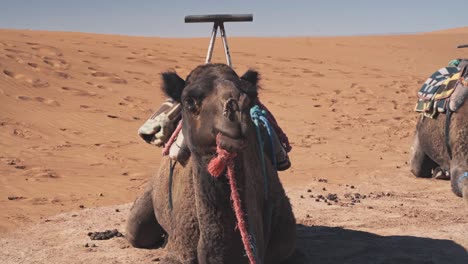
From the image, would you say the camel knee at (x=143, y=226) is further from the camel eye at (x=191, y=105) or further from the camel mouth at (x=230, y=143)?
the camel mouth at (x=230, y=143)

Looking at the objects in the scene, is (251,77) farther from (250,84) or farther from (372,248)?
(372,248)

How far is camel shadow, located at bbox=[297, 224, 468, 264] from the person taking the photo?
554cm

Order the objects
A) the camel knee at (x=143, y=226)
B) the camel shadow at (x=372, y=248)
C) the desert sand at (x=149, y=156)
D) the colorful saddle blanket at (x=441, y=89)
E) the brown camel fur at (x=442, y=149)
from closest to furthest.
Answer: the camel shadow at (x=372, y=248)
the camel knee at (x=143, y=226)
the desert sand at (x=149, y=156)
the brown camel fur at (x=442, y=149)
the colorful saddle blanket at (x=441, y=89)

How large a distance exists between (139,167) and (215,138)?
7.87m

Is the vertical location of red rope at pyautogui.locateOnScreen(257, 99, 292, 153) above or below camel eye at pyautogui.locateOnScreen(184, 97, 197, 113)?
below

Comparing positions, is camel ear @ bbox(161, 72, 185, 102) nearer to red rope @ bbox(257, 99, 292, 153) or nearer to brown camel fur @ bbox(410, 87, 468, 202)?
red rope @ bbox(257, 99, 292, 153)

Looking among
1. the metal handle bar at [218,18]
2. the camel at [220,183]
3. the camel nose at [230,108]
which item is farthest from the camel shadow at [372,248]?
the camel nose at [230,108]

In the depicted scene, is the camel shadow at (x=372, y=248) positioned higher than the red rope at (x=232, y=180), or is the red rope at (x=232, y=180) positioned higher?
the red rope at (x=232, y=180)

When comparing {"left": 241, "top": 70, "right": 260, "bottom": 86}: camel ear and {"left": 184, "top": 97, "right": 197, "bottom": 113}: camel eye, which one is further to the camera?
{"left": 241, "top": 70, "right": 260, "bottom": 86}: camel ear

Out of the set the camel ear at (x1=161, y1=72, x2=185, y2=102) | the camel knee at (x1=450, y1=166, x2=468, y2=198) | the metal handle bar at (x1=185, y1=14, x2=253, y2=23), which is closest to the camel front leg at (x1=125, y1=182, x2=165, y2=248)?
the metal handle bar at (x1=185, y1=14, x2=253, y2=23)

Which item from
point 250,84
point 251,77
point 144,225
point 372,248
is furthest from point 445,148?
point 250,84

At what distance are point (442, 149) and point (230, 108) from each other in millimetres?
6173

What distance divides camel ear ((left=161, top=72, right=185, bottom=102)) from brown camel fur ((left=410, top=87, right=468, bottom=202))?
4733 millimetres

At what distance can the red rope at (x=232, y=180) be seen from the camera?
10.4 feet
